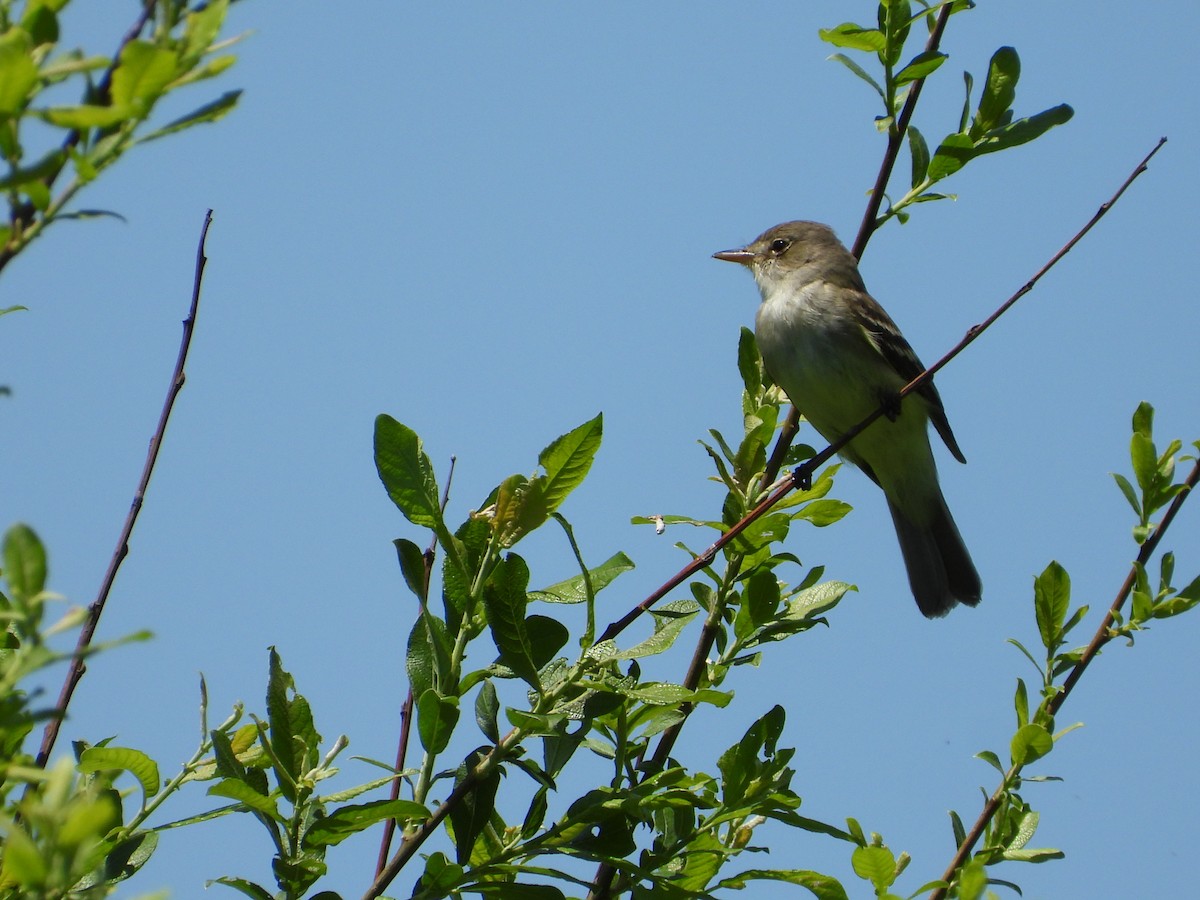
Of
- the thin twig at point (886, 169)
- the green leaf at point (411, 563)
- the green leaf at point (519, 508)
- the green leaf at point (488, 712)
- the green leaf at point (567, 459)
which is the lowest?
the green leaf at point (488, 712)

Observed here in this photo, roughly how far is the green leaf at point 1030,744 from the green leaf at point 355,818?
1.32 m

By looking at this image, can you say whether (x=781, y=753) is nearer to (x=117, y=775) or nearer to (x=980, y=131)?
(x=117, y=775)

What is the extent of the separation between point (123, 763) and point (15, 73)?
135cm

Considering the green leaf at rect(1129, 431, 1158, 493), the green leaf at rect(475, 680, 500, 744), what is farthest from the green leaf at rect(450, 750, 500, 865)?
the green leaf at rect(1129, 431, 1158, 493)

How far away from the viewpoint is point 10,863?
1.16 metres

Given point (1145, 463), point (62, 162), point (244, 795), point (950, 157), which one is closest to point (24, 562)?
point (62, 162)

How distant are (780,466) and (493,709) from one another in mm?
1224

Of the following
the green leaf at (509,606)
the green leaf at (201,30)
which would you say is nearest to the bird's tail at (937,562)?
the green leaf at (509,606)

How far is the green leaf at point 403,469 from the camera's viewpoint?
2354 millimetres

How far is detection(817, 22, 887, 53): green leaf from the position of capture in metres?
3.48

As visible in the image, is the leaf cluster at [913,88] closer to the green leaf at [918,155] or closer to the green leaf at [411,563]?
the green leaf at [918,155]

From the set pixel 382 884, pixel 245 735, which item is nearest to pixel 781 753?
pixel 382 884

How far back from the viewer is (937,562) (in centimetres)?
717

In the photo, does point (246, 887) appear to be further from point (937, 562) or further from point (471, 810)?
point (937, 562)
